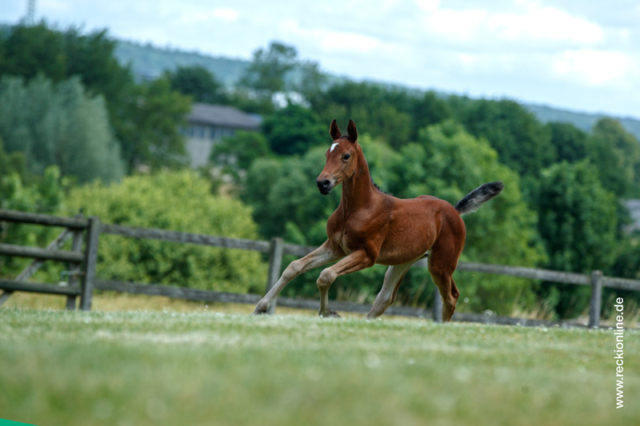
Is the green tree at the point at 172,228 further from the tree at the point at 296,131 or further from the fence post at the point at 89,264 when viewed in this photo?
the tree at the point at 296,131

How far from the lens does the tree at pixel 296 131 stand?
61.8 metres

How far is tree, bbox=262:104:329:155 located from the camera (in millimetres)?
61844

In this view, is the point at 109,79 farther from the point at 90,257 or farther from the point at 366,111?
the point at 90,257

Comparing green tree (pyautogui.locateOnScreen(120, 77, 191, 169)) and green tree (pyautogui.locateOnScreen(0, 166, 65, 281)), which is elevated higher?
green tree (pyautogui.locateOnScreen(120, 77, 191, 169))

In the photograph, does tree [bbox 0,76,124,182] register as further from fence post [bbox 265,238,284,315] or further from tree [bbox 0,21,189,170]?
fence post [bbox 265,238,284,315]

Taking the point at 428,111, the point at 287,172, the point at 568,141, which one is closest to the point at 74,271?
the point at 287,172

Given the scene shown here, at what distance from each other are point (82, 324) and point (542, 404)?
12.7 ft

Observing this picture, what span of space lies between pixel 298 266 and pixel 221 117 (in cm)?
10610

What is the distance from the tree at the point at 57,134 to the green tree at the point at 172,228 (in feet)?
58.8

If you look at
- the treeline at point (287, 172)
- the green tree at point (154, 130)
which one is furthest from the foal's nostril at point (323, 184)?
the green tree at point (154, 130)

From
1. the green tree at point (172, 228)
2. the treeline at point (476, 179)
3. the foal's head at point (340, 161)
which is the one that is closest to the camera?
the foal's head at point (340, 161)

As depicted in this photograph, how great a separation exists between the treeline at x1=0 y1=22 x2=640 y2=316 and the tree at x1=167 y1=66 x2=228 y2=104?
26385mm

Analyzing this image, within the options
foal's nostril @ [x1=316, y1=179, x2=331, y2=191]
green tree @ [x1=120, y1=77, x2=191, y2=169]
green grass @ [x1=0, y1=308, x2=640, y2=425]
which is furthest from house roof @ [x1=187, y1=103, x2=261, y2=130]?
green grass @ [x1=0, y1=308, x2=640, y2=425]

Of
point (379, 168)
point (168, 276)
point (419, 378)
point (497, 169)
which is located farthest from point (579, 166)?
point (419, 378)
